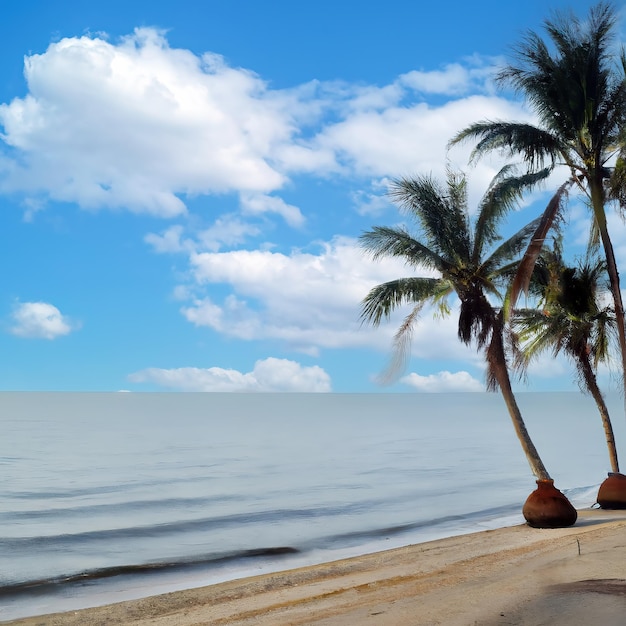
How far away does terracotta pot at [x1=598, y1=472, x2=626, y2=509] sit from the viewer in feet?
50.3

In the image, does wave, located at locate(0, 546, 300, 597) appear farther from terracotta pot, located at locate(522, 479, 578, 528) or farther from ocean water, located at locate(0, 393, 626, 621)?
terracotta pot, located at locate(522, 479, 578, 528)

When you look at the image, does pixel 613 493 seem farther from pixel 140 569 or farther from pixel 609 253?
pixel 140 569

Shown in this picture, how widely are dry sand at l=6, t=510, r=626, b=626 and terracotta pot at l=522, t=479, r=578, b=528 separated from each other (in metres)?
0.53

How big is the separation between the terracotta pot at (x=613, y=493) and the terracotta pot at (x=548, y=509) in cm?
235

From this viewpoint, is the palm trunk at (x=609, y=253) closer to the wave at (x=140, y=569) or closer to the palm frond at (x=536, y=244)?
the palm frond at (x=536, y=244)

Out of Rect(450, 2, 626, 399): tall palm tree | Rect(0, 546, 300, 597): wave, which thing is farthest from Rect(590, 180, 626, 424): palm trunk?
Rect(0, 546, 300, 597): wave

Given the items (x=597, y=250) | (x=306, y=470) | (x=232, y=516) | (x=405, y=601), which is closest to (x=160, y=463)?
(x=306, y=470)

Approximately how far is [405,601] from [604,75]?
13.4 metres

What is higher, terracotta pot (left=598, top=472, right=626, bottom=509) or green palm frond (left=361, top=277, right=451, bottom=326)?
green palm frond (left=361, top=277, right=451, bottom=326)

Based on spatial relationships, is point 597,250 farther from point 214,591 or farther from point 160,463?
point 160,463

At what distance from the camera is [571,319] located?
1831cm

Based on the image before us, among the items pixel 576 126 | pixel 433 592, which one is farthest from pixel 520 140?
pixel 433 592

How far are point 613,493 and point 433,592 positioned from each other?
384 inches

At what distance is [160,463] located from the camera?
1674 inches
